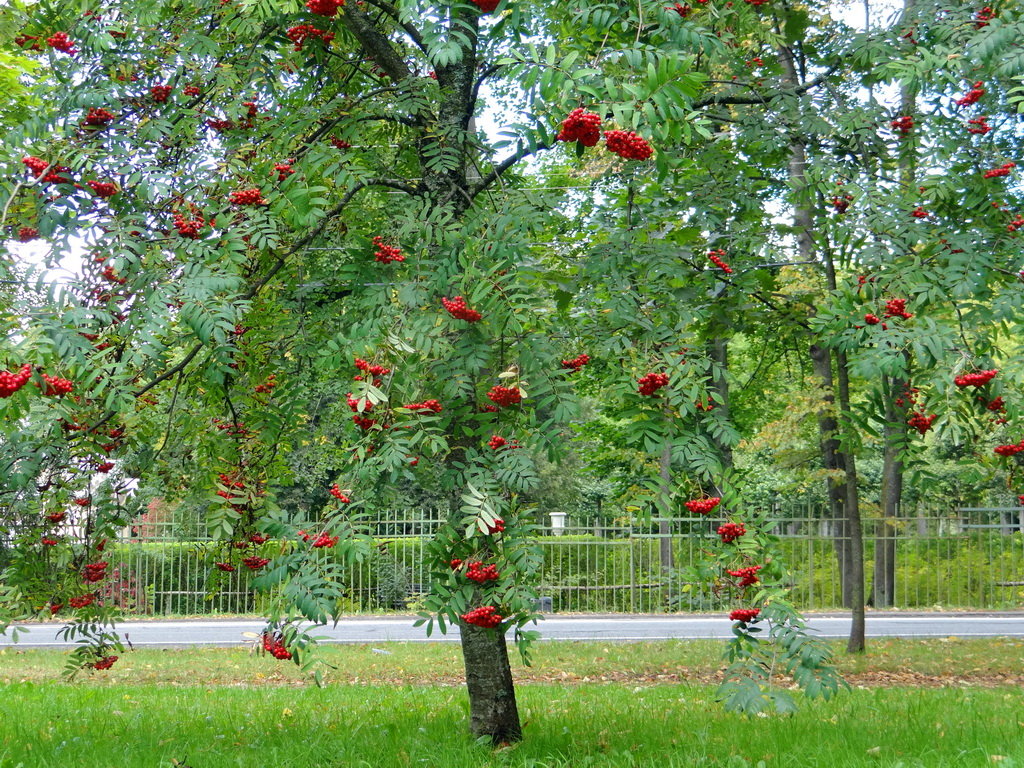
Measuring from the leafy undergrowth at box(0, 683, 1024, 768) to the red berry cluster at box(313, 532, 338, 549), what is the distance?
167 cm

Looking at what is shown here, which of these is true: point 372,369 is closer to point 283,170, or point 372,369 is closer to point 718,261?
point 283,170

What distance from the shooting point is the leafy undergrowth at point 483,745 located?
4898mm

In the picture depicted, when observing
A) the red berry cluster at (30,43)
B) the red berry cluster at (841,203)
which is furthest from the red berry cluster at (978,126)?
the red berry cluster at (30,43)

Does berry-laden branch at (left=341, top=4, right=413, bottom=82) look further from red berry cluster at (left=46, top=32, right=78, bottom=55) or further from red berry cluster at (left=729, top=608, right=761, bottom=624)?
red berry cluster at (left=729, top=608, right=761, bottom=624)

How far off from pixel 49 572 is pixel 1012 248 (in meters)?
5.32

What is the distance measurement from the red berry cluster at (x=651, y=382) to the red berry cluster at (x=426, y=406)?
2.81ft

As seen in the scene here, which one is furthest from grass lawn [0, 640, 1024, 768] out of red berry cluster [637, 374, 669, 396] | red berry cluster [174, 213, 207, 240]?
red berry cluster [174, 213, 207, 240]

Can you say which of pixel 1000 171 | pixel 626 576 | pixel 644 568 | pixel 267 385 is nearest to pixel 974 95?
pixel 1000 171

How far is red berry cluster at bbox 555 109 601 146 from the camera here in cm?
331

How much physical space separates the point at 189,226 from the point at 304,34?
167 centimetres

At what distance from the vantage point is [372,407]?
379 centimetres

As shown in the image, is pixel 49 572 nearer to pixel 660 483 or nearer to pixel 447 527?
pixel 447 527

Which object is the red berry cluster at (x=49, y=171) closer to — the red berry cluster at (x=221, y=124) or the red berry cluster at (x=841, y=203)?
the red berry cluster at (x=221, y=124)

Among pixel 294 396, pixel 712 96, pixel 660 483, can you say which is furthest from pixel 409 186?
pixel 660 483
